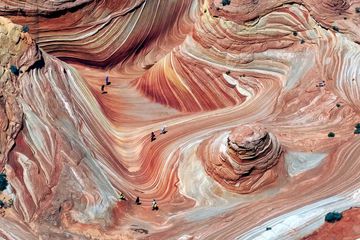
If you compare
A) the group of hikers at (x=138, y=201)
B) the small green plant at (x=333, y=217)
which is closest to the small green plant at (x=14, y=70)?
the group of hikers at (x=138, y=201)

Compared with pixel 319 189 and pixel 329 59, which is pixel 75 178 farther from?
pixel 329 59

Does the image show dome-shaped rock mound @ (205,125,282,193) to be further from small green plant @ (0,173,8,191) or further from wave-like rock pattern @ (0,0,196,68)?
wave-like rock pattern @ (0,0,196,68)

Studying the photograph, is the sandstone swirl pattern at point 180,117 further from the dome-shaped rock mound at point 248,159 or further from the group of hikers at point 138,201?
the group of hikers at point 138,201

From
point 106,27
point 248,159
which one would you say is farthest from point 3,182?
point 106,27

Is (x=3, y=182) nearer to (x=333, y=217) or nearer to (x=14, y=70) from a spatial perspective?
(x=14, y=70)

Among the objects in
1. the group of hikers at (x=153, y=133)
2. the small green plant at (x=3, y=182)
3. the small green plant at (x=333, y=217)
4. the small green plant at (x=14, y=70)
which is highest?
the small green plant at (x=14, y=70)

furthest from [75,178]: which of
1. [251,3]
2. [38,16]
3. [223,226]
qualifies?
[251,3]
